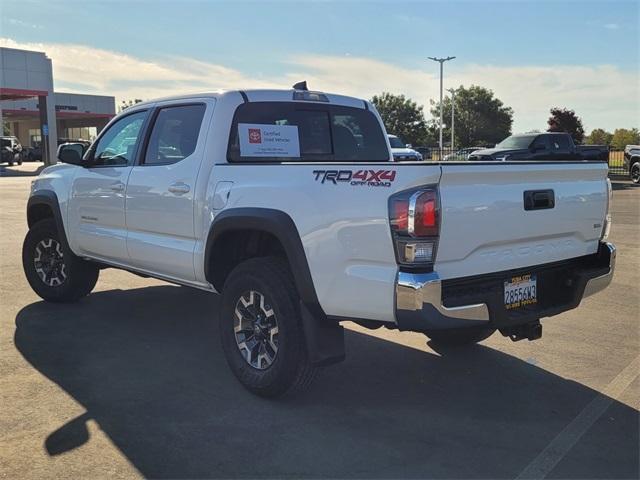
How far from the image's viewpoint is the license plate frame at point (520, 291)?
3568mm

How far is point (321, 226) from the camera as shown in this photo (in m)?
3.53

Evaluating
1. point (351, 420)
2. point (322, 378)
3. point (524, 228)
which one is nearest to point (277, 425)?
point (351, 420)

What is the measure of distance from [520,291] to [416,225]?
0.95 metres

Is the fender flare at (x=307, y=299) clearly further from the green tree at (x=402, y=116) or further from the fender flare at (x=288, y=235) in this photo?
the green tree at (x=402, y=116)

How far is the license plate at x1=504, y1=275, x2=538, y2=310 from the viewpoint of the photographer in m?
3.57

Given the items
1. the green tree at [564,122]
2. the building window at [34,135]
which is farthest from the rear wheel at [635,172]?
the building window at [34,135]

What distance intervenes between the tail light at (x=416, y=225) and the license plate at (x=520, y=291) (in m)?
0.66

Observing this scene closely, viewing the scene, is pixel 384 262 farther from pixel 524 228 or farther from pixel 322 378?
pixel 322 378

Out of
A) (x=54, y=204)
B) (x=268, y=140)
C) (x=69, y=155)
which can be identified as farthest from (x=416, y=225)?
(x=54, y=204)

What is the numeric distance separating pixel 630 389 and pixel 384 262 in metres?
2.14

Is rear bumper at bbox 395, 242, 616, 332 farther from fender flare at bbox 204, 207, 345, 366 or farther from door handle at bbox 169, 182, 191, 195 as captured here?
door handle at bbox 169, 182, 191, 195

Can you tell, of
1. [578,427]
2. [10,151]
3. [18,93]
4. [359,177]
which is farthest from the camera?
[18,93]

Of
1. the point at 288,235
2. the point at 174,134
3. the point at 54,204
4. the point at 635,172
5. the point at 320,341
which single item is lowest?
the point at 320,341

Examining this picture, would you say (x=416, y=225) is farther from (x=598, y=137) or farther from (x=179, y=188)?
(x=598, y=137)
